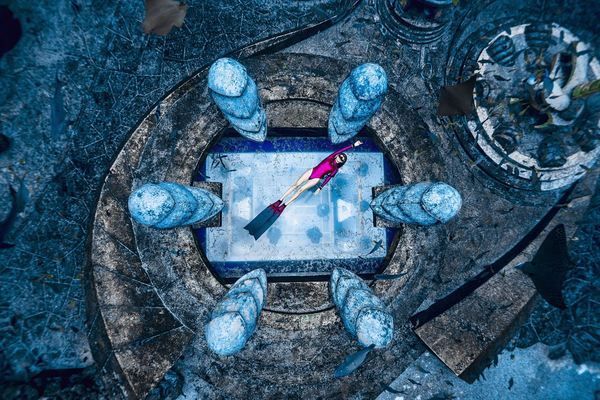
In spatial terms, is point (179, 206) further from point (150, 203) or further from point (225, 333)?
point (225, 333)

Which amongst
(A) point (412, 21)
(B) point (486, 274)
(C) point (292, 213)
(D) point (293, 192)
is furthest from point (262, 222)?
(A) point (412, 21)

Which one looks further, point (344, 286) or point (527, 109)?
point (527, 109)

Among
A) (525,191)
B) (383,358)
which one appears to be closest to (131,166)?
(383,358)

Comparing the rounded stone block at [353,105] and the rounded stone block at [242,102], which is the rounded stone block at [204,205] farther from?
the rounded stone block at [353,105]

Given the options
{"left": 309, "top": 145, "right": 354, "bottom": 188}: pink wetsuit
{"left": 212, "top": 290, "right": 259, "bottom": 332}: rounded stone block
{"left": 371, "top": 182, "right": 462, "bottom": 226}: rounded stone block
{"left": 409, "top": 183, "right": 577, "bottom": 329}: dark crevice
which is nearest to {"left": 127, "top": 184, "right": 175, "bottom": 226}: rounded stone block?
{"left": 212, "top": 290, "right": 259, "bottom": 332}: rounded stone block

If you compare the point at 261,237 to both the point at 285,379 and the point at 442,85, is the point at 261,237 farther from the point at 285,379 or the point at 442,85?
the point at 442,85

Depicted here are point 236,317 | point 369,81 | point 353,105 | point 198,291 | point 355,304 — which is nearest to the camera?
point 236,317

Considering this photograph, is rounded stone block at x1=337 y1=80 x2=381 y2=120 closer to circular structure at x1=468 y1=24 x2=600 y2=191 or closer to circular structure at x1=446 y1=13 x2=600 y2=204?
circular structure at x1=446 y1=13 x2=600 y2=204

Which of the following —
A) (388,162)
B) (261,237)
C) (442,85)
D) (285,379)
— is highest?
(442,85)
